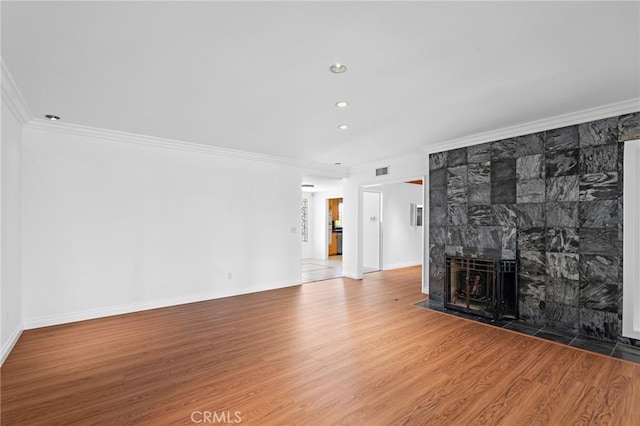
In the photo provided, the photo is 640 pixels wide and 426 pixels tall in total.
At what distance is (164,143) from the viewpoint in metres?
4.67

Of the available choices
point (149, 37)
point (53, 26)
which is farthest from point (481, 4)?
point (53, 26)

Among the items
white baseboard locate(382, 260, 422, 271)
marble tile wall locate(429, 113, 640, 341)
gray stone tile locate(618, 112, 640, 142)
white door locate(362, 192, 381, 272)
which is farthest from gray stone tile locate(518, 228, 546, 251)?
white baseboard locate(382, 260, 422, 271)

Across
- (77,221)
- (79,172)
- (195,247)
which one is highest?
(79,172)

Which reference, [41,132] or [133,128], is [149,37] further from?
[41,132]

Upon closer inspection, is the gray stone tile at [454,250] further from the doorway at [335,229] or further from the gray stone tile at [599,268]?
the doorway at [335,229]

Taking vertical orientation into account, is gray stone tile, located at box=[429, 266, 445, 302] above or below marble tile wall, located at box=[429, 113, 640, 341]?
below

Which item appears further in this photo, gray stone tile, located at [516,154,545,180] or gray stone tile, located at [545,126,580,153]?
gray stone tile, located at [516,154,545,180]

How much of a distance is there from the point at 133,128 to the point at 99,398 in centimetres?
324

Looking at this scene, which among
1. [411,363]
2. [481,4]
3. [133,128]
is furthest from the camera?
[133,128]

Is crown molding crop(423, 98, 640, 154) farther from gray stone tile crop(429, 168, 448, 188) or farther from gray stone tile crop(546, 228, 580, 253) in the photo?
gray stone tile crop(546, 228, 580, 253)

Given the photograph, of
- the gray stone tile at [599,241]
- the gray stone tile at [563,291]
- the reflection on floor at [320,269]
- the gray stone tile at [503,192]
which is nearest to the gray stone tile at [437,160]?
the gray stone tile at [503,192]

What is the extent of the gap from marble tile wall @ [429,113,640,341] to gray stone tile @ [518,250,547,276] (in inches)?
0.4

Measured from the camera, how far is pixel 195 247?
5.03m

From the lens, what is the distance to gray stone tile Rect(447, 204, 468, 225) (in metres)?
4.70
